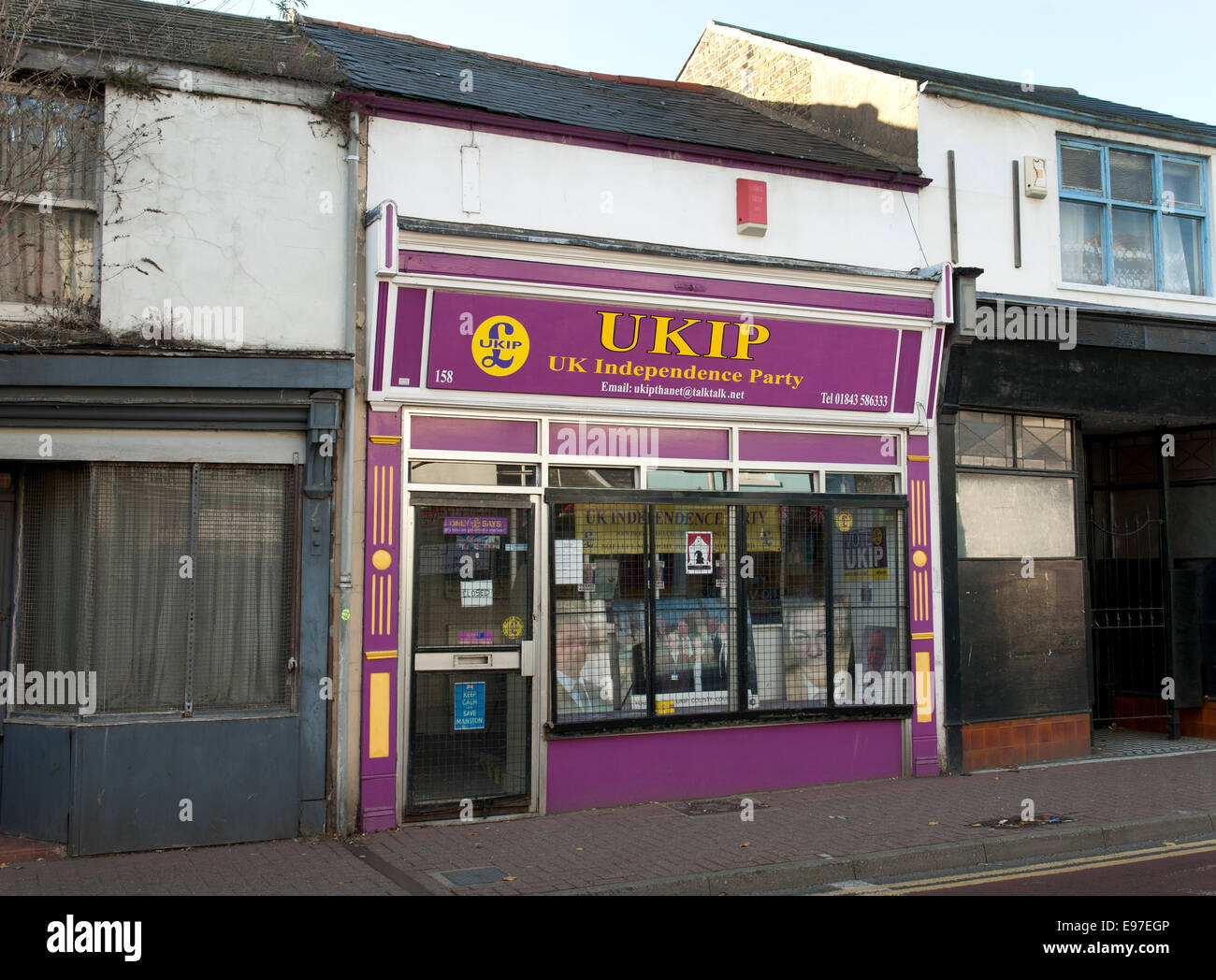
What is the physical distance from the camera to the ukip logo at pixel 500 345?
878 centimetres

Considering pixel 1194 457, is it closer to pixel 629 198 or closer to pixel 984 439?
pixel 984 439

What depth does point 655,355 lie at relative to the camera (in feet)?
31.1

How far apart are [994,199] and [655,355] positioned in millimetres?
4398

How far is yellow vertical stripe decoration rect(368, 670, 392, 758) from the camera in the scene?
8.29m

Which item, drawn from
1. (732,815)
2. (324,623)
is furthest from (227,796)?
(732,815)

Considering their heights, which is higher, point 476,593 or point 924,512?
point 924,512

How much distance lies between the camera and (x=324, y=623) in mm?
8219

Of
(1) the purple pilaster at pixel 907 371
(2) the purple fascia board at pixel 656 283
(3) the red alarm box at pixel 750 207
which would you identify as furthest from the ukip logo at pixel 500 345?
(1) the purple pilaster at pixel 907 371

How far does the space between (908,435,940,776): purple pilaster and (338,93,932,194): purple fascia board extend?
259 centimetres

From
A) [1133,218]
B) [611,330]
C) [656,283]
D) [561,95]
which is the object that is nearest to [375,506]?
[611,330]

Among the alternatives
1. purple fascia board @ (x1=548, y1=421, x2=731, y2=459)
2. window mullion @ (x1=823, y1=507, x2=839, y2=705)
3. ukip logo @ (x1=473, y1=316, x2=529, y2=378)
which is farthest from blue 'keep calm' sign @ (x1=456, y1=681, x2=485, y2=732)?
window mullion @ (x1=823, y1=507, x2=839, y2=705)

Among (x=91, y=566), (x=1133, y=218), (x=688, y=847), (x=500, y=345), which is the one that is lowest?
(x=688, y=847)

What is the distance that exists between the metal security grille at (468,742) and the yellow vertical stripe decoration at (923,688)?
3.92 m

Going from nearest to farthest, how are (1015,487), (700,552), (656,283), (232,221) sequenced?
(232,221)
(656,283)
(700,552)
(1015,487)
